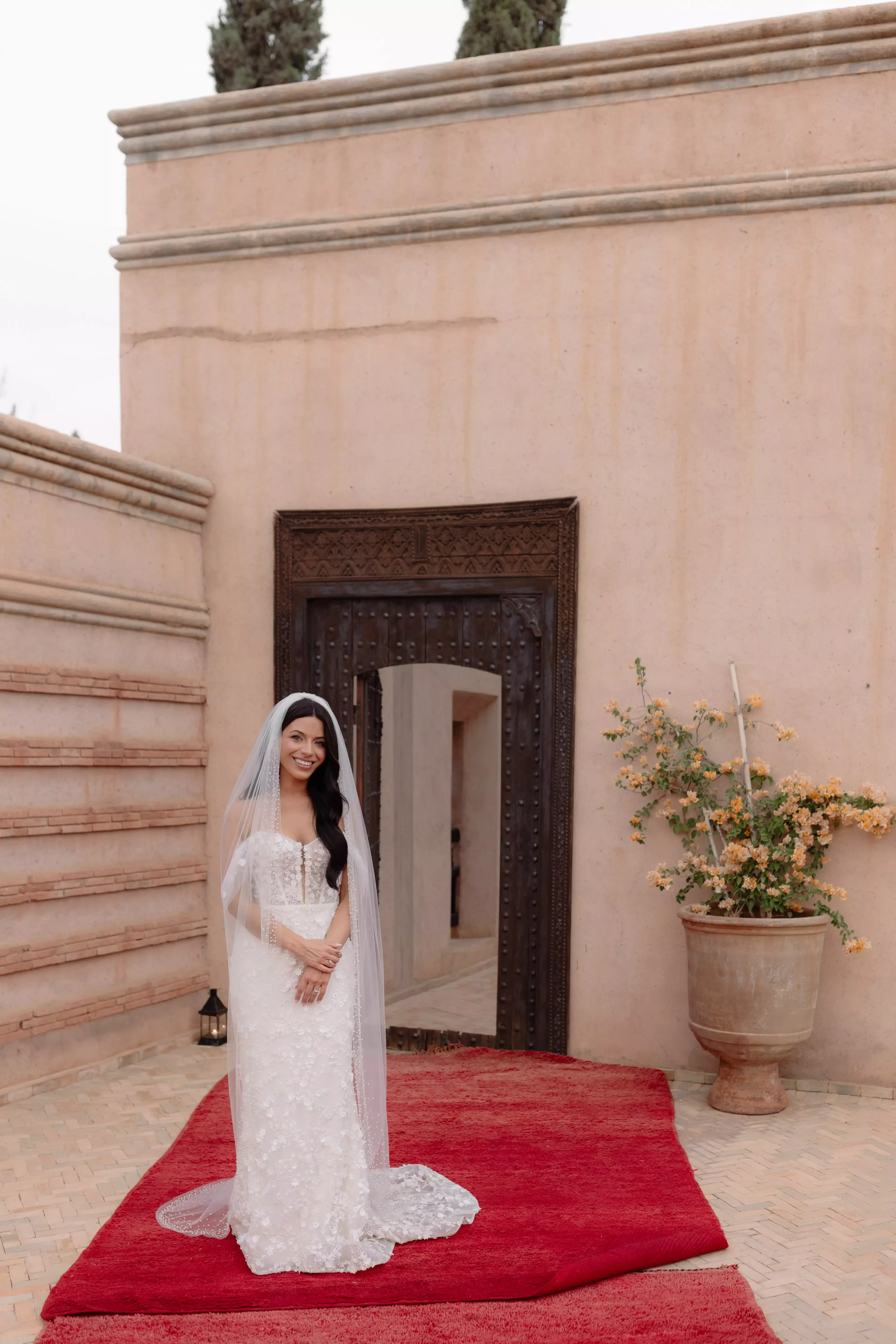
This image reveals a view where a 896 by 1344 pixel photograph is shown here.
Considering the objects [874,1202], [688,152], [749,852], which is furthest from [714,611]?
[874,1202]

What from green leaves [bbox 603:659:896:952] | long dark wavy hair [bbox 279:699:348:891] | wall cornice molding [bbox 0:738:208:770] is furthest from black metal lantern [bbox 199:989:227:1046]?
long dark wavy hair [bbox 279:699:348:891]

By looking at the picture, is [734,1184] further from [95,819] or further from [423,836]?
[423,836]

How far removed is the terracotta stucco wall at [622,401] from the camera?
644cm

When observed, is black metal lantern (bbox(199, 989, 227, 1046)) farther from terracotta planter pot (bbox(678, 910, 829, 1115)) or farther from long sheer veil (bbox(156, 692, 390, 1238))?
terracotta planter pot (bbox(678, 910, 829, 1115))

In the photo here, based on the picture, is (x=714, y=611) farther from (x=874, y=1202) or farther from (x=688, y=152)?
(x=874, y=1202)

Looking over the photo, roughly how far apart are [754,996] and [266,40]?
40.5 feet

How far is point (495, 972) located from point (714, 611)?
532cm

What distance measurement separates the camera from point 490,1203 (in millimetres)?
4676

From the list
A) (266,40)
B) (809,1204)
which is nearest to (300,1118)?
(809,1204)

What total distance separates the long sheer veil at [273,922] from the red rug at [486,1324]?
628 mm

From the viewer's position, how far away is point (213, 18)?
46.1 feet

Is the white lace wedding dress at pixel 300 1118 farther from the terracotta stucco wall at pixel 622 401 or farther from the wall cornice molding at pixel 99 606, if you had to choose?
the terracotta stucco wall at pixel 622 401

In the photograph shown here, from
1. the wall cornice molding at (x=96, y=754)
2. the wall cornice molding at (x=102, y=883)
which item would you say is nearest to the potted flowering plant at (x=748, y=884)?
the wall cornice molding at (x=96, y=754)

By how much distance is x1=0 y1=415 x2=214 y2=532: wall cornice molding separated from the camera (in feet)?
20.2
